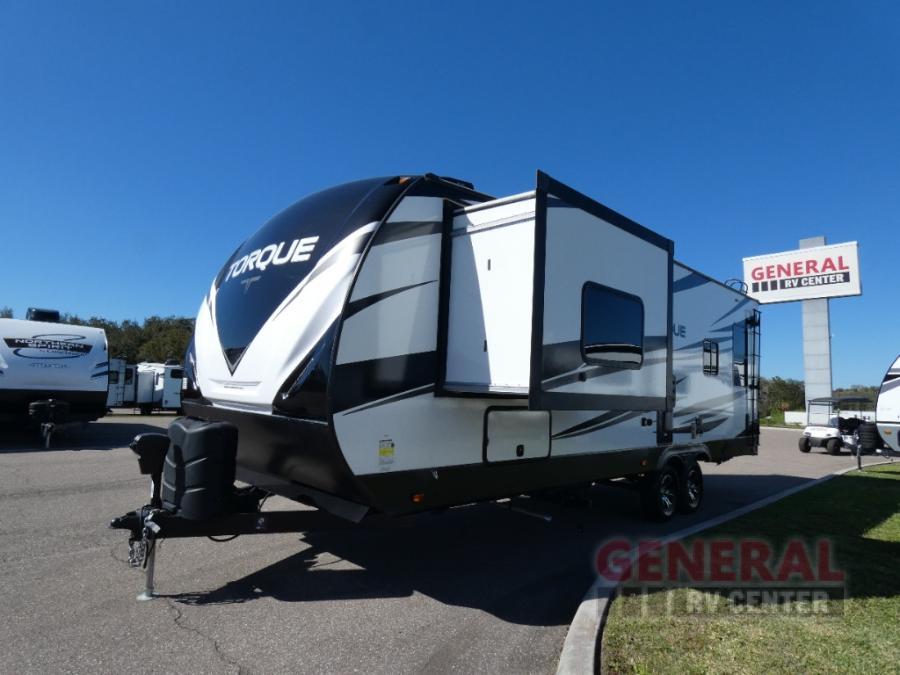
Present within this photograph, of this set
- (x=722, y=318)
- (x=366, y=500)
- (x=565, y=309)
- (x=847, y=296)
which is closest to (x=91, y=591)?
(x=366, y=500)

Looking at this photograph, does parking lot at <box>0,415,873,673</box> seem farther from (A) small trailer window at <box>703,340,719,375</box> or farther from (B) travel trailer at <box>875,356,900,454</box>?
(B) travel trailer at <box>875,356,900,454</box>

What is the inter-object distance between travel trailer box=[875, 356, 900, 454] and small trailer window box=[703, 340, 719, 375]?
6434 millimetres

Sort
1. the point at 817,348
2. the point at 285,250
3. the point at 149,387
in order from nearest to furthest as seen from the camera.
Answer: the point at 285,250
the point at 149,387
the point at 817,348

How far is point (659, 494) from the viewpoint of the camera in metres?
6.98

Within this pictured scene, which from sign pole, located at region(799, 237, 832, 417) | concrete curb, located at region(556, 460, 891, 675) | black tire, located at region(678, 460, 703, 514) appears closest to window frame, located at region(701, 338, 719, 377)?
black tire, located at region(678, 460, 703, 514)

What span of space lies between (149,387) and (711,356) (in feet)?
80.0

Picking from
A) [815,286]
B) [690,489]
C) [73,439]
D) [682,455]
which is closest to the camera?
[682,455]

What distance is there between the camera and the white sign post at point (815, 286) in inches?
1222

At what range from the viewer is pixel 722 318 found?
8.17 m

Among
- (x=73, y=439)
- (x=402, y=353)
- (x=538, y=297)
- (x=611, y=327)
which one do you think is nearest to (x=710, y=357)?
(x=611, y=327)

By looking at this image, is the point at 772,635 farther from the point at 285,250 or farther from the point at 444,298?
the point at 285,250

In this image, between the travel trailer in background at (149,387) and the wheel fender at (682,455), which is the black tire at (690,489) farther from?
the travel trailer in background at (149,387)

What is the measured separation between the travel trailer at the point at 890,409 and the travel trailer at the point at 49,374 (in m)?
16.8

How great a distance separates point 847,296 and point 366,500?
3567cm
